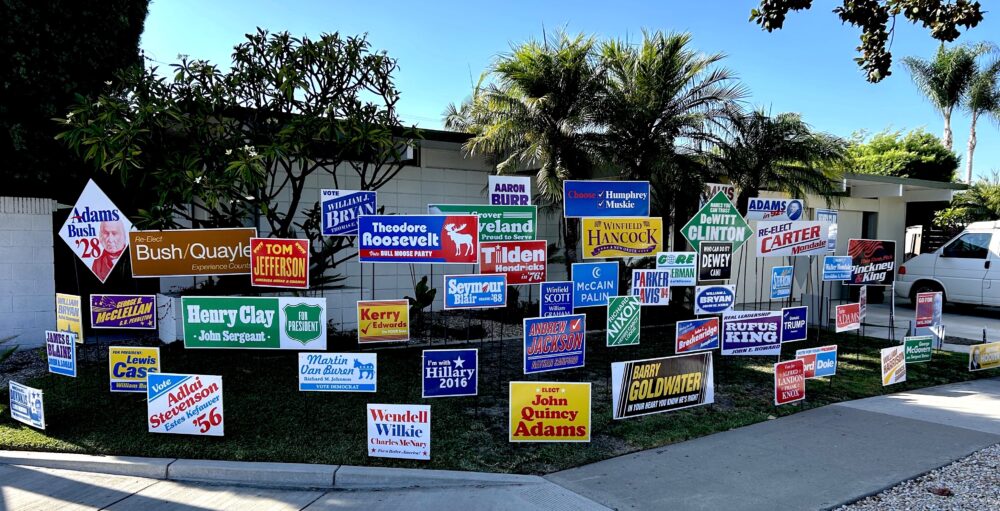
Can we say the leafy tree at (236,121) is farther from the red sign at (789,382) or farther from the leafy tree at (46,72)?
the red sign at (789,382)

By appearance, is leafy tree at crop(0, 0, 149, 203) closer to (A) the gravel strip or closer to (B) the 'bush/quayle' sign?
(B) the 'bush/quayle' sign

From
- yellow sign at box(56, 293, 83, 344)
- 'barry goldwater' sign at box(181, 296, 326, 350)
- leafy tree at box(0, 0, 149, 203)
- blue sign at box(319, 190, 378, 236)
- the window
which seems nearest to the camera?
'barry goldwater' sign at box(181, 296, 326, 350)

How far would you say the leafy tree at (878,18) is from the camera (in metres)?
A: 6.41

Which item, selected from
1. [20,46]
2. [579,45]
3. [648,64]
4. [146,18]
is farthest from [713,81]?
[20,46]

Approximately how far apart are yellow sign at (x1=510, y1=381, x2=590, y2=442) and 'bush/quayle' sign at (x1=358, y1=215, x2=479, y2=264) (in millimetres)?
1799

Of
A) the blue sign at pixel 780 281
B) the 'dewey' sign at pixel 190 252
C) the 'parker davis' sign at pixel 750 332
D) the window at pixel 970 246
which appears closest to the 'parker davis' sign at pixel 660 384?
the 'parker davis' sign at pixel 750 332

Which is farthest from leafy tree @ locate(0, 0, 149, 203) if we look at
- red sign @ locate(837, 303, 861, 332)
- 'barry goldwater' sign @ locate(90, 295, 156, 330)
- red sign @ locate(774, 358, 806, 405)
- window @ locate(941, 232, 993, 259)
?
window @ locate(941, 232, 993, 259)

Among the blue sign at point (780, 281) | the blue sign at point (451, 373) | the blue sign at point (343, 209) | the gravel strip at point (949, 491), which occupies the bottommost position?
the gravel strip at point (949, 491)

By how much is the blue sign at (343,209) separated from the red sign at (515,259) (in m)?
1.48

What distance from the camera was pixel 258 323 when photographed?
6207 millimetres

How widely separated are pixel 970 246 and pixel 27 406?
715 inches

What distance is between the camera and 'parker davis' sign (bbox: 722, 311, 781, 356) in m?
7.57

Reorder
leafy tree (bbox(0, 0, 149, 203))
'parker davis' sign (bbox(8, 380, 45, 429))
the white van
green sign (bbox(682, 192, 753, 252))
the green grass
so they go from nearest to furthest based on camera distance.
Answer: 1. the green grass
2. 'parker davis' sign (bbox(8, 380, 45, 429))
3. green sign (bbox(682, 192, 753, 252))
4. leafy tree (bbox(0, 0, 149, 203))
5. the white van

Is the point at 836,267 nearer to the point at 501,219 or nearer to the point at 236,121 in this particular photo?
the point at 501,219
